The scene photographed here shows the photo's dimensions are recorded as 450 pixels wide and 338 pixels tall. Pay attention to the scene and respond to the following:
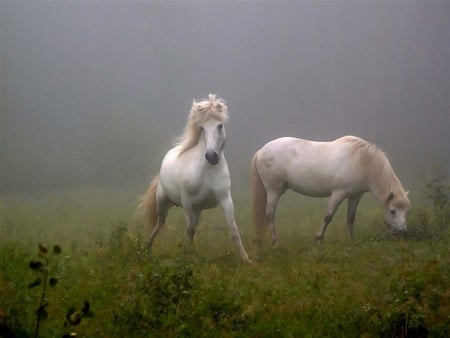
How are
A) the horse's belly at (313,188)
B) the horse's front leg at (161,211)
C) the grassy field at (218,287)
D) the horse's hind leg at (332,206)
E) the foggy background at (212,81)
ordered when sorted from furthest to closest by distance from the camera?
the foggy background at (212,81)
the horse's belly at (313,188)
the horse's hind leg at (332,206)
the horse's front leg at (161,211)
the grassy field at (218,287)

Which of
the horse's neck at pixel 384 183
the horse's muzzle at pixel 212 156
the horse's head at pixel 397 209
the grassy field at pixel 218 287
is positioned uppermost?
the horse's muzzle at pixel 212 156

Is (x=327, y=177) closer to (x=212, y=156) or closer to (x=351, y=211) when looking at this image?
(x=351, y=211)

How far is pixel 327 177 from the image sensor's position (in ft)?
23.7

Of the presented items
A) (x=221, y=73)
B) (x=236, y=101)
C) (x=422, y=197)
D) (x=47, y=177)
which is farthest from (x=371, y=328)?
(x=221, y=73)

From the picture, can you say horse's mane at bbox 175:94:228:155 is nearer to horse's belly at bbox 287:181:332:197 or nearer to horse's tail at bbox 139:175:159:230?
horse's tail at bbox 139:175:159:230

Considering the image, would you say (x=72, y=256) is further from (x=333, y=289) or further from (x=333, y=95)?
(x=333, y=95)

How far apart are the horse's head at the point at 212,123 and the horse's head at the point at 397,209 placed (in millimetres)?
2630

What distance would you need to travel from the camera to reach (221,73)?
1019cm

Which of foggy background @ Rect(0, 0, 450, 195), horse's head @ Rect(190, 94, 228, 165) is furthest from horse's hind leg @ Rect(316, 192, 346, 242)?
horse's head @ Rect(190, 94, 228, 165)

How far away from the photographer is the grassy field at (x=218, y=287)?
10.4ft

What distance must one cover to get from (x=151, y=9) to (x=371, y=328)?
804cm

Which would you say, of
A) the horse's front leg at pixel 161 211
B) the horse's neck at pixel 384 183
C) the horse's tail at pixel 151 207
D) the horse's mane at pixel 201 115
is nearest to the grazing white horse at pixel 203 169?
the horse's mane at pixel 201 115

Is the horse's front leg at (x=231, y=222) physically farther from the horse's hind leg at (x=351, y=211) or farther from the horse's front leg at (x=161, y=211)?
the horse's hind leg at (x=351, y=211)

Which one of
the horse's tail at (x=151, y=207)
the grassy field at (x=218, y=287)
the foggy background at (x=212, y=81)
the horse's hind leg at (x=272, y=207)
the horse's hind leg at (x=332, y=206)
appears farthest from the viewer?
the foggy background at (x=212, y=81)
